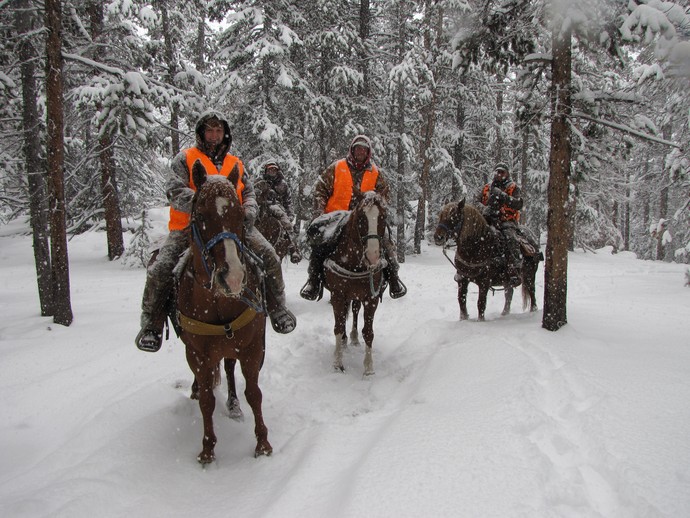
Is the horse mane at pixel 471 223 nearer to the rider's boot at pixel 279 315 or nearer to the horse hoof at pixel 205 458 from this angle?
the rider's boot at pixel 279 315

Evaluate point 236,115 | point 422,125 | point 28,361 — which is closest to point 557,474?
point 28,361

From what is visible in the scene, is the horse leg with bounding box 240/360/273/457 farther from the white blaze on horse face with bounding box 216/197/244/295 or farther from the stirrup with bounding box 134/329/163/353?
the white blaze on horse face with bounding box 216/197/244/295

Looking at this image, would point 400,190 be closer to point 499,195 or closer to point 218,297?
point 499,195

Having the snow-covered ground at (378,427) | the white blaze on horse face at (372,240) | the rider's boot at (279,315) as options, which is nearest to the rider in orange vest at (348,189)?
the white blaze on horse face at (372,240)

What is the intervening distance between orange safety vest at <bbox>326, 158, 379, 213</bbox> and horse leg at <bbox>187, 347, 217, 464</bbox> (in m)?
3.83

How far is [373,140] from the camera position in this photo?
1783cm

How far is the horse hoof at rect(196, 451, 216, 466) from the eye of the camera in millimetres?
4148

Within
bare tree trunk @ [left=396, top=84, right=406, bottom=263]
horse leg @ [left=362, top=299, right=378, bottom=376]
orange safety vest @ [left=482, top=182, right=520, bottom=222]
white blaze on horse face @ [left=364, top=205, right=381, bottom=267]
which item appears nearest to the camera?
white blaze on horse face @ [left=364, top=205, right=381, bottom=267]

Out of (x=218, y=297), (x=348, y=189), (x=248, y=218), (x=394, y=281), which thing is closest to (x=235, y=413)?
(x=218, y=297)

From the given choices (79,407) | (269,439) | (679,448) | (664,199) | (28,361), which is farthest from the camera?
(664,199)

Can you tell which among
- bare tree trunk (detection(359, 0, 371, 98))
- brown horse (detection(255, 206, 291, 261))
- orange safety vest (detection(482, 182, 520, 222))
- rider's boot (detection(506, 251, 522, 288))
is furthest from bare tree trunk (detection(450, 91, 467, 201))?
brown horse (detection(255, 206, 291, 261))

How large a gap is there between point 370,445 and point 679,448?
2.65m

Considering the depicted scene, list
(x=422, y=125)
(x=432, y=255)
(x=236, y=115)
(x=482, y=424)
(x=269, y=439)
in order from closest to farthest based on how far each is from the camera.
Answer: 1. (x=482, y=424)
2. (x=269, y=439)
3. (x=236, y=115)
4. (x=422, y=125)
5. (x=432, y=255)

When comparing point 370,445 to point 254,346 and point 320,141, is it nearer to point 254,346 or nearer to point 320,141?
point 254,346
